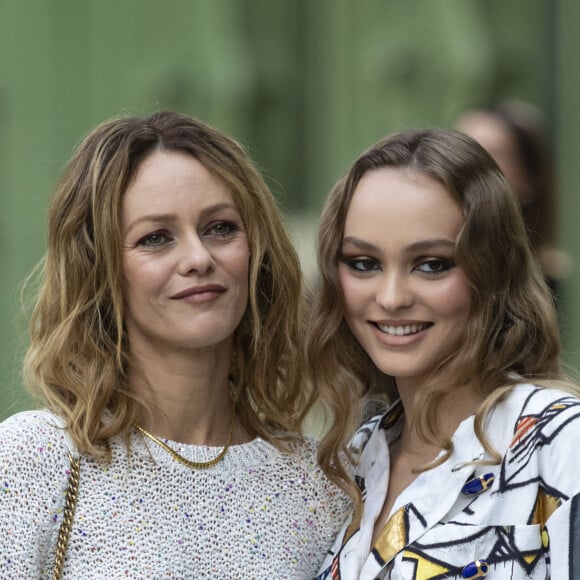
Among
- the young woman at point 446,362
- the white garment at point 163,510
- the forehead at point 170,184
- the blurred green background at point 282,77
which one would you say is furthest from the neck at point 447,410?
the blurred green background at point 282,77

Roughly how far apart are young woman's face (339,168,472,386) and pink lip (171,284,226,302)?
335 mm

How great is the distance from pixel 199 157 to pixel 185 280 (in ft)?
1.00

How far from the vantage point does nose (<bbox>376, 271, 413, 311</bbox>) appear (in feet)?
10.4

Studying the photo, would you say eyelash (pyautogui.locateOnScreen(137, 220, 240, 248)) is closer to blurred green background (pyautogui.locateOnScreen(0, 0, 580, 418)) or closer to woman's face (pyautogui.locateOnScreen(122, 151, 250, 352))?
woman's face (pyautogui.locateOnScreen(122, 151, 250, 352))

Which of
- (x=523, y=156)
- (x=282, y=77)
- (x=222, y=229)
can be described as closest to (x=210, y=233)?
(x=222, y=229)

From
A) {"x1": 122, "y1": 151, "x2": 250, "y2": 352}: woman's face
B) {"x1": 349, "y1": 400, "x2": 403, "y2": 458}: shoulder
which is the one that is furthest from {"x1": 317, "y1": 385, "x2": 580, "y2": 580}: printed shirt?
{"x1": 122, "y1": 151, "x2": 250, "y2": 352}: woman's face

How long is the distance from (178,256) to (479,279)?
2.22ft

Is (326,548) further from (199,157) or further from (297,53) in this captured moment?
(297,53)

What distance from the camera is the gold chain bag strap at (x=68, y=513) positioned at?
2992 mm

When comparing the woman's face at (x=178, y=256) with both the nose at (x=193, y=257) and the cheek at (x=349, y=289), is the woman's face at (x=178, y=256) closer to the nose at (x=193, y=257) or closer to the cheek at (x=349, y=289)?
the nose at (x=193, y=257)

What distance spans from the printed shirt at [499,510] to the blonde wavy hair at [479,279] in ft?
0.21

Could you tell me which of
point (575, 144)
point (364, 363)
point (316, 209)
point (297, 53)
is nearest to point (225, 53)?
point (297, 53)

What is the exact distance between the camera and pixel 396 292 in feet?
10.4

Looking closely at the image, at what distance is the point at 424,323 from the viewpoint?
10.6ft
